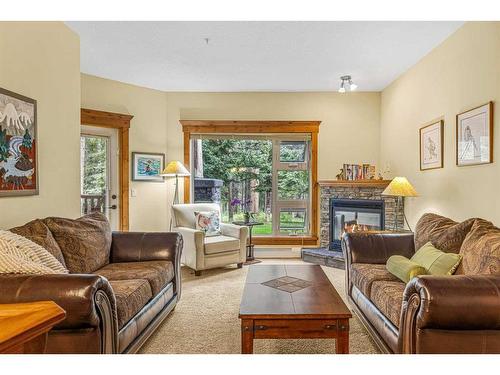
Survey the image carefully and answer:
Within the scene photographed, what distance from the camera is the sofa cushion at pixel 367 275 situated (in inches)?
100

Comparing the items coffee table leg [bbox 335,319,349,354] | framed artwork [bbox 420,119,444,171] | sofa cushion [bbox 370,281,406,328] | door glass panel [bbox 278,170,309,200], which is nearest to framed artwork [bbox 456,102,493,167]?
framed artwork [bbox 420,119,444,171]

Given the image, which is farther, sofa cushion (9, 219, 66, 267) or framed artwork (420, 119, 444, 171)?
framed artwork (420, 119, 444, 171)

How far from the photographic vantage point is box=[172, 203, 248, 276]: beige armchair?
4199 millimetres

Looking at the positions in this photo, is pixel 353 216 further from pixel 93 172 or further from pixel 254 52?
pixel 93 172

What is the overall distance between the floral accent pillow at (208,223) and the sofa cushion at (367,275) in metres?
2.21

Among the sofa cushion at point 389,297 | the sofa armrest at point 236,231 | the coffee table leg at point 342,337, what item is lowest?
the coffee table leg at point 342,337

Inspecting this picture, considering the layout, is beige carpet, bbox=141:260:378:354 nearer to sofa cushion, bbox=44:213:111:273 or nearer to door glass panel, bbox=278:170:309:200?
sofa cushion, bbox=44:213:111:273

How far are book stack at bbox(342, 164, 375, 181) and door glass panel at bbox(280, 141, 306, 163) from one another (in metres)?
0.77

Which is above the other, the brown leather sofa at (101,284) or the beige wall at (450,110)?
the beige wall at (450,110)

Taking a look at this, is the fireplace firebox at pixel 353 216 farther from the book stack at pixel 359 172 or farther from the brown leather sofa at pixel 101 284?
the brown leather sofa at pixel 101 284

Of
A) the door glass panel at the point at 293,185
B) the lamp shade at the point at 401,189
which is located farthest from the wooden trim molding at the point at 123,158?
the lamp shade at the point at 401,189
